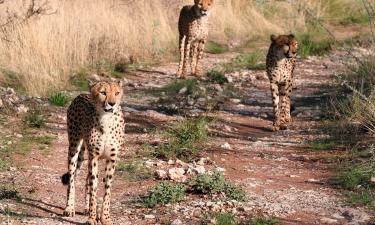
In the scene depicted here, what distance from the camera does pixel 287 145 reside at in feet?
25.1

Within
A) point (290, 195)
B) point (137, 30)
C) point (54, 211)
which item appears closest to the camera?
point (54, 211)

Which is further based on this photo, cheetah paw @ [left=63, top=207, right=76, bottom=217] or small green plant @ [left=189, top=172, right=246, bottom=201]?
small green plant @ [left=189, top=172, right=246, bottom=201]

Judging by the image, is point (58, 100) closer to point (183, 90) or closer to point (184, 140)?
point (183, 90)

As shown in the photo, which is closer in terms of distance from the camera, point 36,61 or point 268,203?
point 268,203

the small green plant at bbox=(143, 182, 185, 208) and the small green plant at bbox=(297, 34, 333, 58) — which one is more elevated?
the small green plant at bbox=(297, 34, 333, 58)

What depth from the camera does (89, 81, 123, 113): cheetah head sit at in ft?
16.3

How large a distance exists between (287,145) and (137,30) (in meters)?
5.79

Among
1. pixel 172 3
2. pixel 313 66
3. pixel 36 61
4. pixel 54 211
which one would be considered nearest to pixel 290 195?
pixel 54 211

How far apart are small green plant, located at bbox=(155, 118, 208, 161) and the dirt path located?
16cm

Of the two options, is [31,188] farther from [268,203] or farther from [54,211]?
[268,203]

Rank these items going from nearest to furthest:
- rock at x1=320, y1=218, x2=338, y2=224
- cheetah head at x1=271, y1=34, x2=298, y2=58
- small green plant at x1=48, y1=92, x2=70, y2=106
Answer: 1. rock at x1=320, y1=218, x2=338, y2=224
2. cheetah head at x1=271, y1=34, x2=298, y2=58
3. small green plant at x1=48, y1=92, x2=70, y2=106

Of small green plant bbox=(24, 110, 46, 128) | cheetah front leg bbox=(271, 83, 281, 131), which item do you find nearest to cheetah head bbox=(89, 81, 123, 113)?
small green plant bbox=(24, 110, 46, 128)

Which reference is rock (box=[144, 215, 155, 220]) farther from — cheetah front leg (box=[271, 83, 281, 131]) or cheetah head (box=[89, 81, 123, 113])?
cheetah front leg (box=[271, 83, 281, 131])

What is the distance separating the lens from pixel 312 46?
14.2m
